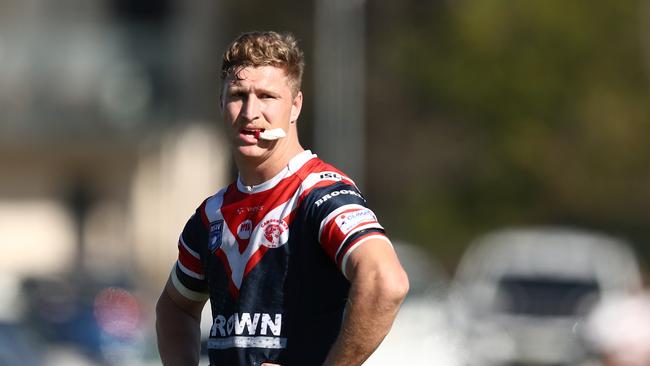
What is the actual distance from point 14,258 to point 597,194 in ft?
48.2

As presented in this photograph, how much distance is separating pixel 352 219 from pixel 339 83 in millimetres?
40352

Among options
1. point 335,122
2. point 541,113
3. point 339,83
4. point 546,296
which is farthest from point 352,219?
point 541,113

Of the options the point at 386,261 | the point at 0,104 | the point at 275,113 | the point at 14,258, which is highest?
the point at 275,113

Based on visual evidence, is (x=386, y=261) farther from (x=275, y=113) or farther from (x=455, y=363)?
(x=455, y=363)

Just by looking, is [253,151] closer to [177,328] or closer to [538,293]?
[177,328]

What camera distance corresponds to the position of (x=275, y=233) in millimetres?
5086

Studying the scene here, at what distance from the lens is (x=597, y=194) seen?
4459cm

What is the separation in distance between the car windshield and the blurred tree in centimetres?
1962

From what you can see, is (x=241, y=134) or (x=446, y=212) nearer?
(x=241, y=134)

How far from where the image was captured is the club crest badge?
5301 mm

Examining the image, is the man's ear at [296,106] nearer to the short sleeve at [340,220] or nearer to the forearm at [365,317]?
the short sleeve at [340,220]

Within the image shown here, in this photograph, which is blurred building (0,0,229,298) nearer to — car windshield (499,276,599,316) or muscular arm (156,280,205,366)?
car windshield (499,276,599,316)

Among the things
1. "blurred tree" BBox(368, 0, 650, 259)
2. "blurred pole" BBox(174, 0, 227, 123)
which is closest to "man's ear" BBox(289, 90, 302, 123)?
"blurred pole" BBox(174, 0, 227, 123)

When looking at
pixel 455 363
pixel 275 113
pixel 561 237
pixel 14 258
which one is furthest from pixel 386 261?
pixel 14 258
